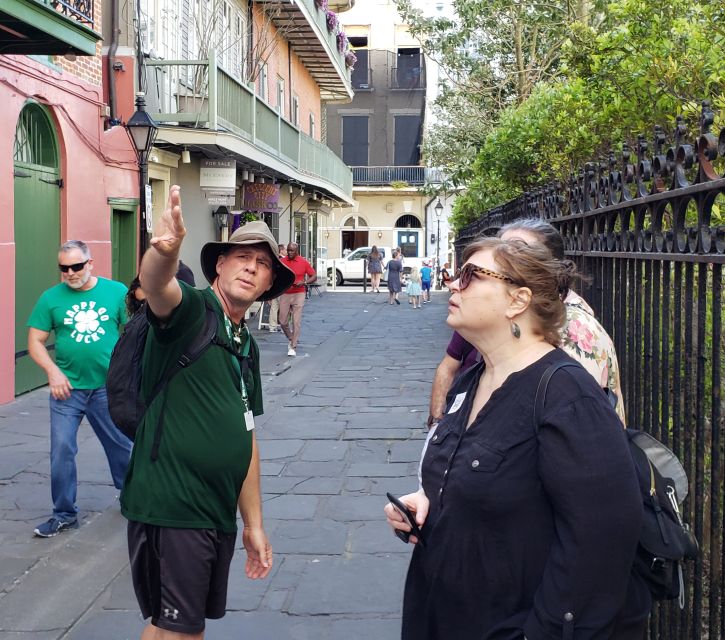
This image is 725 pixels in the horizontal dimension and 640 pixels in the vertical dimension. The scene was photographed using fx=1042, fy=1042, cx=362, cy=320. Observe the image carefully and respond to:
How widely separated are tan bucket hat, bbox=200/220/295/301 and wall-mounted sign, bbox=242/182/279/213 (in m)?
18.9

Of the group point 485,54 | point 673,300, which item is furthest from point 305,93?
point 673,300

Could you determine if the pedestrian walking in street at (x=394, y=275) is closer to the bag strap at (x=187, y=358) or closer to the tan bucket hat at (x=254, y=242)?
the tan bucket hat at (x=254, y=242)

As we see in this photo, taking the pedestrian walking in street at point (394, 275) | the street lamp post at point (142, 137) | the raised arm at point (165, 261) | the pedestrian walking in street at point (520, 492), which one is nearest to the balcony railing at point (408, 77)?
the pedestrian walking in street at point (394, 275)

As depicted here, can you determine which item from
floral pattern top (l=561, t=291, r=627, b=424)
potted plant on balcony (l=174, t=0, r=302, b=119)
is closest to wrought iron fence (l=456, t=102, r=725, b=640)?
floral pattern top (l=561, t=291, r=627, b=424)

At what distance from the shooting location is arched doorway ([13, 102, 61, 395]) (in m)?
11.6

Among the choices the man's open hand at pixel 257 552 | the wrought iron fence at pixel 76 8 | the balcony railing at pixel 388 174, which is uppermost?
the balcony railing at pixel 388 174

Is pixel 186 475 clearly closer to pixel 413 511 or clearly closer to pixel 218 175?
pixel 413 511

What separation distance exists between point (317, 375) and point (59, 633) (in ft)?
30.7

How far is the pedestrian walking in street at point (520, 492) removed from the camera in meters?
2.33

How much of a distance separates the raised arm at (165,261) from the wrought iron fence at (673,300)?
4.75 ft

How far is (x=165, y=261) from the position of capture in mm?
3018

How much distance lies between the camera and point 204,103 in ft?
53.7

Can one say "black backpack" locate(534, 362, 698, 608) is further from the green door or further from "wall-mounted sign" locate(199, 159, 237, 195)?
"wall-mounted sign" locate(199, 159, 237, 195)

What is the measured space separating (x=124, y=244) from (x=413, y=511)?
13.3 metres
